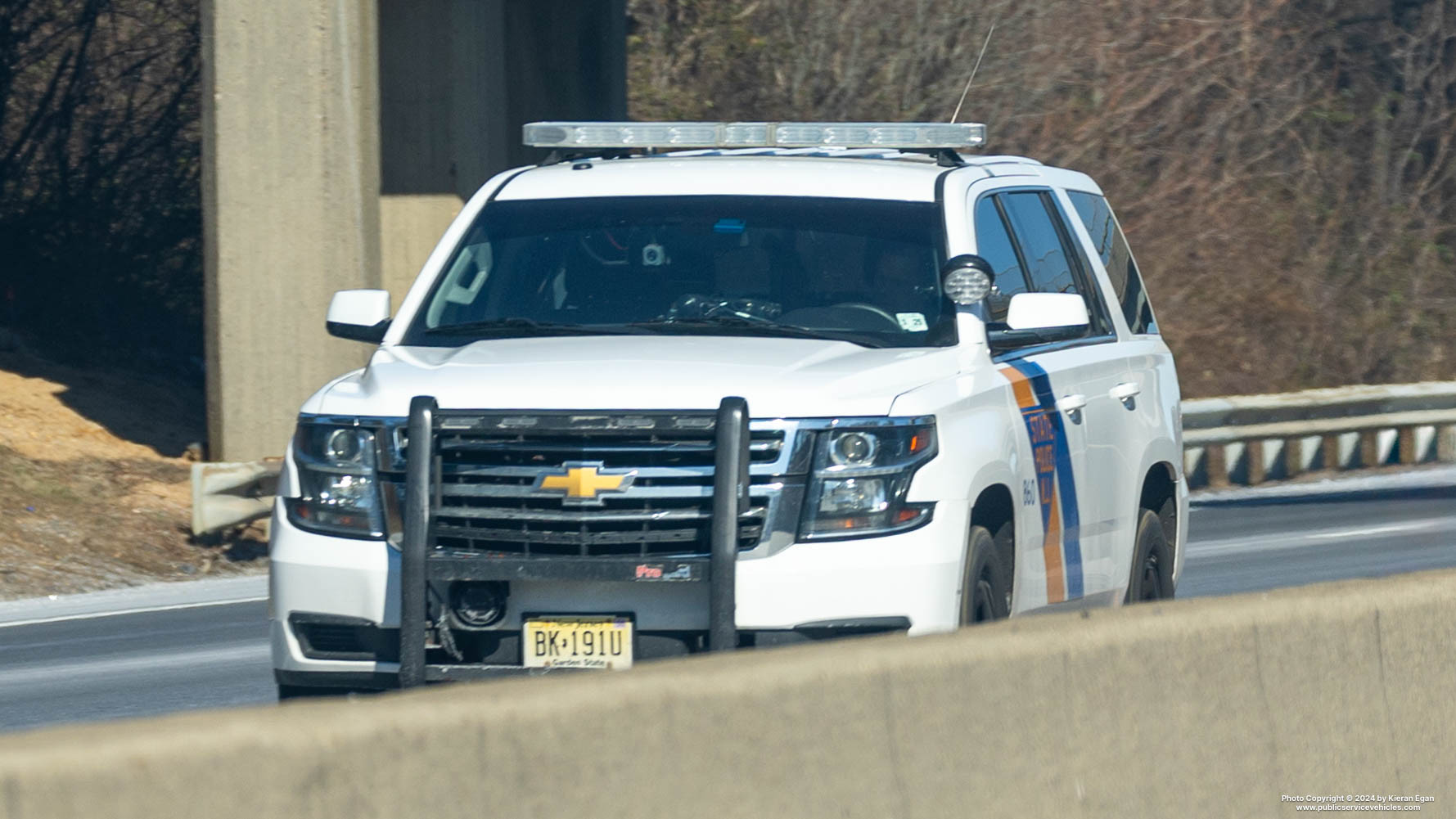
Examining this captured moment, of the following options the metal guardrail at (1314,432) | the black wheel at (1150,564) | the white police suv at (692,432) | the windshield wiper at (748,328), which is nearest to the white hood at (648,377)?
the white police suv at (692,432)

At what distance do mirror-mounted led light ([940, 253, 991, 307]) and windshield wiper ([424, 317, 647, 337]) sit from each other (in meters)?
0.96

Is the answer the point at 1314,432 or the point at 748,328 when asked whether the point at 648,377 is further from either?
the point at 1314,432

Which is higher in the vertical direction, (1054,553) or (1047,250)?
(1047,250)

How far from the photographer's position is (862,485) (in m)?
6.00

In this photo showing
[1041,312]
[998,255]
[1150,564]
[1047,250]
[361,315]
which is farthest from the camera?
[1150,564]

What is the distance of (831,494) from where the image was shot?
19.6ft

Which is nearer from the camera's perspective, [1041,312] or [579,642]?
[579,642]

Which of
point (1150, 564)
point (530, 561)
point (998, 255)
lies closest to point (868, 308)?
point (998, 255)

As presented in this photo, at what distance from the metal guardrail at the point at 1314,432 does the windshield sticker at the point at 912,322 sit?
10.7 m

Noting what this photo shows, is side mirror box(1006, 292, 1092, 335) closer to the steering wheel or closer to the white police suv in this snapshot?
the white police suv

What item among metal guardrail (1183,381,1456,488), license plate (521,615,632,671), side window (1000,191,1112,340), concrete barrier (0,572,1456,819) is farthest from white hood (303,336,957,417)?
metal guardrail (1183,381,1456,488)

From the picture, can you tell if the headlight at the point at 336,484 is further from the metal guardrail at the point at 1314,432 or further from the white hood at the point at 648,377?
the metal guardrail at the point at 1314,432

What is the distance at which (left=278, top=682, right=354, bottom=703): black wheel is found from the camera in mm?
6375

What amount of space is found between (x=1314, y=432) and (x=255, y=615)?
10381 mm
